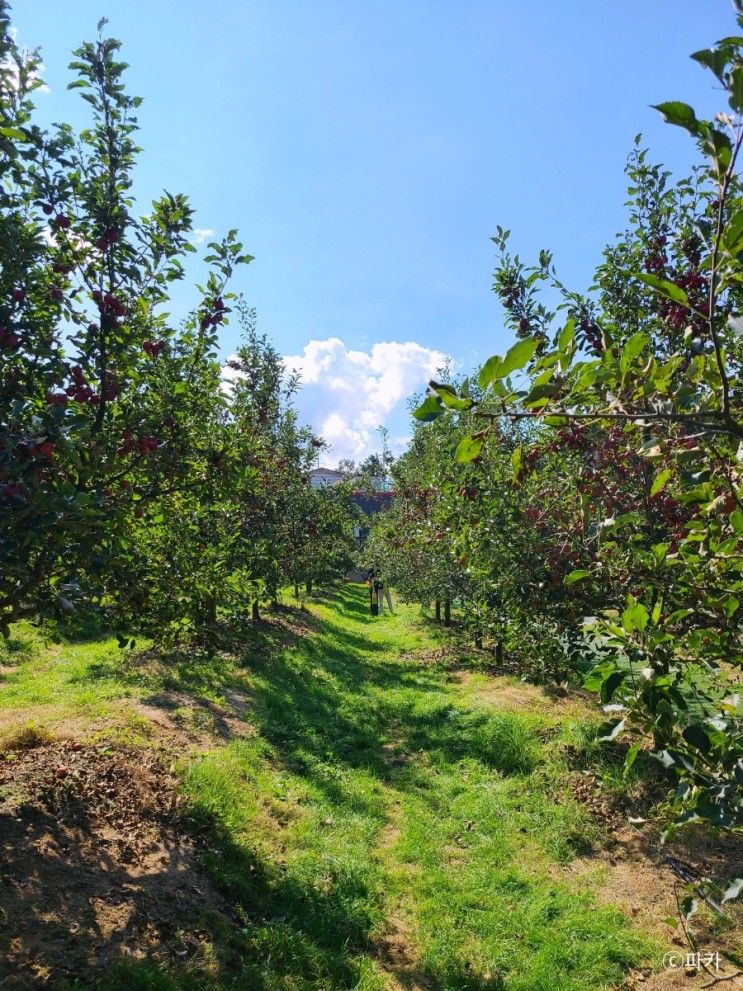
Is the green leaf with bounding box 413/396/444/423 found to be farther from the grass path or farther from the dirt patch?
the grass path

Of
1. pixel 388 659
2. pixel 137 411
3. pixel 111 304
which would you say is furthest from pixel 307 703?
pixel 111 304

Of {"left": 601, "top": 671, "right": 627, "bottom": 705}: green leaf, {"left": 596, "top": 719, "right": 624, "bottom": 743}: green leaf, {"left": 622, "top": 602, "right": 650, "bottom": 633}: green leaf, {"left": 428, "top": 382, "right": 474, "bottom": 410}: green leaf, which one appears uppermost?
{"left": 428, "top": 382, "right": 474, "bottom": 410}: green leaf

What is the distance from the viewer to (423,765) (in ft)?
29.1

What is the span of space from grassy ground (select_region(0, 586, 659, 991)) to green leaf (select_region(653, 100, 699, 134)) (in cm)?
515

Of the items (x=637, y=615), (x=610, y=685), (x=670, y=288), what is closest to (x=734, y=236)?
(x=670, y=288)

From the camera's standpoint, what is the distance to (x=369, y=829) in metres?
6.85

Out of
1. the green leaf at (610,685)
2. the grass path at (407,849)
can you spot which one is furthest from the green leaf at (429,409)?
the grass path at (407,849)

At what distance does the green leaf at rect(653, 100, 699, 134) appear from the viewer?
4.90 ft

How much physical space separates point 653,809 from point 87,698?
743cm

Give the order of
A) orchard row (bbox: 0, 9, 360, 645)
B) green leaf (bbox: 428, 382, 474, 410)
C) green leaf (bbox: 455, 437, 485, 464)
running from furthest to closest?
1. orchard row (bbox: 0, 9, 360, 645)
2. green leaf (bbox: 455, 437, 485, 464)
3. green leaf (bbox: 428, 382, 474, 410)

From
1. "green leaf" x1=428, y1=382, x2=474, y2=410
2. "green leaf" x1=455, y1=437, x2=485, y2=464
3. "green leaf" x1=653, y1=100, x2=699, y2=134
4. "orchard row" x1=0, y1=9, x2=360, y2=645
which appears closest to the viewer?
"green leaf" x1=653, y1=100, x2=699, y2=134

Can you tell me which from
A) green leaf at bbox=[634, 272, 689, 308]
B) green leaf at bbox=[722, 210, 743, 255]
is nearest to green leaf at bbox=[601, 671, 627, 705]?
green leaf at bbox=[634, 272, 689, 308]

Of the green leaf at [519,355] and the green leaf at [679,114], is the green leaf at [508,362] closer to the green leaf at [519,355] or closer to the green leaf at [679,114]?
the green leaf at [519,355]

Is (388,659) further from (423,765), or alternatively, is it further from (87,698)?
(87,698)
